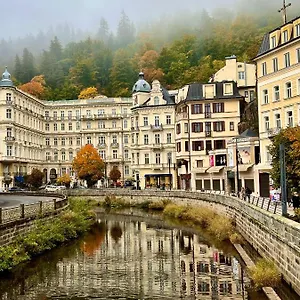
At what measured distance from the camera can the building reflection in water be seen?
924 inches

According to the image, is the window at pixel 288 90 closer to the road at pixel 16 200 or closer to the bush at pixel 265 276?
the road at pixel 16 200

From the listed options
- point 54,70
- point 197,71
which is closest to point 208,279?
point 197,71

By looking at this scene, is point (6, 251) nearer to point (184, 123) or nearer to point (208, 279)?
point (208, 279)

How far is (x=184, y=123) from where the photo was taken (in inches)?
2980

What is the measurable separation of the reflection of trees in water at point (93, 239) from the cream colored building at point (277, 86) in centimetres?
1695

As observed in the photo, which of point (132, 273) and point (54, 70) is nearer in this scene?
point (132, 273)

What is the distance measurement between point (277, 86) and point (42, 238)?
28.0 metres

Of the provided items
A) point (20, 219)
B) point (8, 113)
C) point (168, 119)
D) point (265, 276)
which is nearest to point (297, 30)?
point (20, 219)

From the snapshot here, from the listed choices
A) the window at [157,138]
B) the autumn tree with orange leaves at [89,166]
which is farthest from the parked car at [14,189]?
the window at [157,138]

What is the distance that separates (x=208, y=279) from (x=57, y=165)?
87928 mm

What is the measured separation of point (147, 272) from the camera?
2789 centimetres

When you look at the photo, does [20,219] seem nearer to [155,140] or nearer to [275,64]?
[275,64]

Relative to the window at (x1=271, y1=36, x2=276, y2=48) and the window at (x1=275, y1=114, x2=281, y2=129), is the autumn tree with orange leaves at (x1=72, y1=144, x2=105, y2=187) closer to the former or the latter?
the window at (x1=275, y1=114, x2=281, y2=129)

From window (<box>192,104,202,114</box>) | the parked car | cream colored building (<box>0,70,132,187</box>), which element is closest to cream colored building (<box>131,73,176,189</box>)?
window (<box>192,104,202,114</box>)
